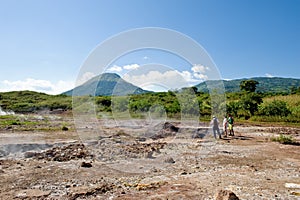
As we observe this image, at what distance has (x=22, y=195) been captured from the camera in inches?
262

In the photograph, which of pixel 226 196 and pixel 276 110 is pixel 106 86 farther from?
pixel 276 110

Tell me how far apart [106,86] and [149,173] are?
290 inches

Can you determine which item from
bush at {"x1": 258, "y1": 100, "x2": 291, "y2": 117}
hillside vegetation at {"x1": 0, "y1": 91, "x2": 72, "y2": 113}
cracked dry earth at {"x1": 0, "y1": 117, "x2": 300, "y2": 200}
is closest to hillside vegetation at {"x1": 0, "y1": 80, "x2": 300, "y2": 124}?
bush at {"x1": 258, "y1": 100, "x2": 291, "y2": 117}

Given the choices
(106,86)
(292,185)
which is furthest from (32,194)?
(106,86)

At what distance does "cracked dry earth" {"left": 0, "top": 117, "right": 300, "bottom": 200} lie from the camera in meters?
6.88

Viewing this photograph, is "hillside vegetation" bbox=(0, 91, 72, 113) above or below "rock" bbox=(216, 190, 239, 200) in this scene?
above

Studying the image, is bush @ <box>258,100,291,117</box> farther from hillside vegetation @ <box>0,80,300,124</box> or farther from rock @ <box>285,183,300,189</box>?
rock @ <box>285,183,300,189</box>

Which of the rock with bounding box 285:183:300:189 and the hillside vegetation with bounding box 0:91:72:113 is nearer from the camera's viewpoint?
the rock with bounding box 285:183:300:189

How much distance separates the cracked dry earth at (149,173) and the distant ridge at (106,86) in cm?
292

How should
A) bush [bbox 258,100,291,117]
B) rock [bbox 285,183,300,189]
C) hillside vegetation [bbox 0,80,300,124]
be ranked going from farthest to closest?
bush [bbox 258,100,291,117] < hillside vegetation [bbox 0,80,300,124] < rock [bbox 285,183,300,189]

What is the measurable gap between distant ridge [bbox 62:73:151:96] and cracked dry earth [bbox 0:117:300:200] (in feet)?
9.59

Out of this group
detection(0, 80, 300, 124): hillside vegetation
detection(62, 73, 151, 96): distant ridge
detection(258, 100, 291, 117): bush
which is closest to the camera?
detection(62, 73, 151, 96): distant ridge

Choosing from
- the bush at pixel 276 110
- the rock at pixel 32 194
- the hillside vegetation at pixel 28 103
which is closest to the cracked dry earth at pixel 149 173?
the rock at pixel 32 194

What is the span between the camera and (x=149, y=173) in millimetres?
8984
